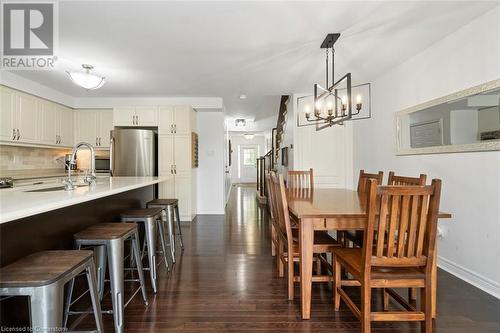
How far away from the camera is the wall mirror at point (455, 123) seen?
7.17 feet

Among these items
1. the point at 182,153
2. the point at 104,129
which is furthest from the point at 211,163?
the point at 104,129

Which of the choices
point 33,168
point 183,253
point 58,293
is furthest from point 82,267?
point 33,168

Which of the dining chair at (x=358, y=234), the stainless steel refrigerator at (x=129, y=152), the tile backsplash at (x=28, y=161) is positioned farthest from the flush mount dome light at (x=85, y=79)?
the dining chair at (x=358, y=234)

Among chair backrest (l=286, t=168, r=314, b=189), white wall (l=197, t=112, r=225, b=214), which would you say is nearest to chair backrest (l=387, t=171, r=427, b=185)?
chair backrest (l=286, t=168, r=314, b=189)

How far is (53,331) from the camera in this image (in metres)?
1.04

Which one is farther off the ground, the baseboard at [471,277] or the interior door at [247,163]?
the interior door at [247,163]

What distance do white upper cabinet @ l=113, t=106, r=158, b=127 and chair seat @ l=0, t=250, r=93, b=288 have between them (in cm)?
372

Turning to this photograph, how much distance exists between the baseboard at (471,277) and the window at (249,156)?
35.6 feet

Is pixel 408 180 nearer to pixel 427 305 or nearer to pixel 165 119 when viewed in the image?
pixel 427 305

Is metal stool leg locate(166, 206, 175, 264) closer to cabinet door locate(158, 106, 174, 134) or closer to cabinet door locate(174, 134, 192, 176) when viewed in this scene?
cabinet door locate(174, 134, 192, 176)

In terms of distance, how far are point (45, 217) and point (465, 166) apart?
11.6ft

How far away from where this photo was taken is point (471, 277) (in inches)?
92.4

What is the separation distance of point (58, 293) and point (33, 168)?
4.36 meters

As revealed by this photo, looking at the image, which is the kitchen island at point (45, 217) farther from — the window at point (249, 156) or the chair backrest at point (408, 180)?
the window at point (249, 156)
